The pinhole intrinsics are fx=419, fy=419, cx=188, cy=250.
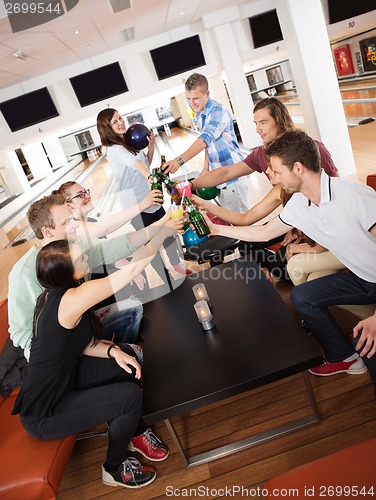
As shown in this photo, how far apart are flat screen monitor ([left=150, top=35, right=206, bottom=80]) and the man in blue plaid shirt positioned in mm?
4076

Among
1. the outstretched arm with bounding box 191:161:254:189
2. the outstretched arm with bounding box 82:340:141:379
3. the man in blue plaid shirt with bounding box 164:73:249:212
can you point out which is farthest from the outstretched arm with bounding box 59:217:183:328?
the man in blue plaid shirt with bounding box 164:73:249:212

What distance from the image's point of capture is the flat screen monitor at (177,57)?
665 centimetres

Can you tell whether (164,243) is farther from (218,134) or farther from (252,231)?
(252,231)

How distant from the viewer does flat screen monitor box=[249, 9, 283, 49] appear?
6.79 meters

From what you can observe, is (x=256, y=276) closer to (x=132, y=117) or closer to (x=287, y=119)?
(x=287, y=119)

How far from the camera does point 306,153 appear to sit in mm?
1619

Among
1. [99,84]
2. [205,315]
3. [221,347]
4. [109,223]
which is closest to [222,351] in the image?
[221,347]

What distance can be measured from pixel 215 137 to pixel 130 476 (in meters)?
2.18

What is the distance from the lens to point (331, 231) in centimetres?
167

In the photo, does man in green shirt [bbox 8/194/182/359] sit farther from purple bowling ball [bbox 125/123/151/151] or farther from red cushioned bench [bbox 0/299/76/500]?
purple bowling ball [bbox 125/123/151/151]

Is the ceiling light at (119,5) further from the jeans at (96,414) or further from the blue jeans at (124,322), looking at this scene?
the jeans at (96,414)

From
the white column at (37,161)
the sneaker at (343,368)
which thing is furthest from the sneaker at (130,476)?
the white column at (37,161)

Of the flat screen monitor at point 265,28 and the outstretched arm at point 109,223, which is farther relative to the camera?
the flat screen monitor at point 265,28

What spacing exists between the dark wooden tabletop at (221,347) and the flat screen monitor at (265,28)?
5.94m
